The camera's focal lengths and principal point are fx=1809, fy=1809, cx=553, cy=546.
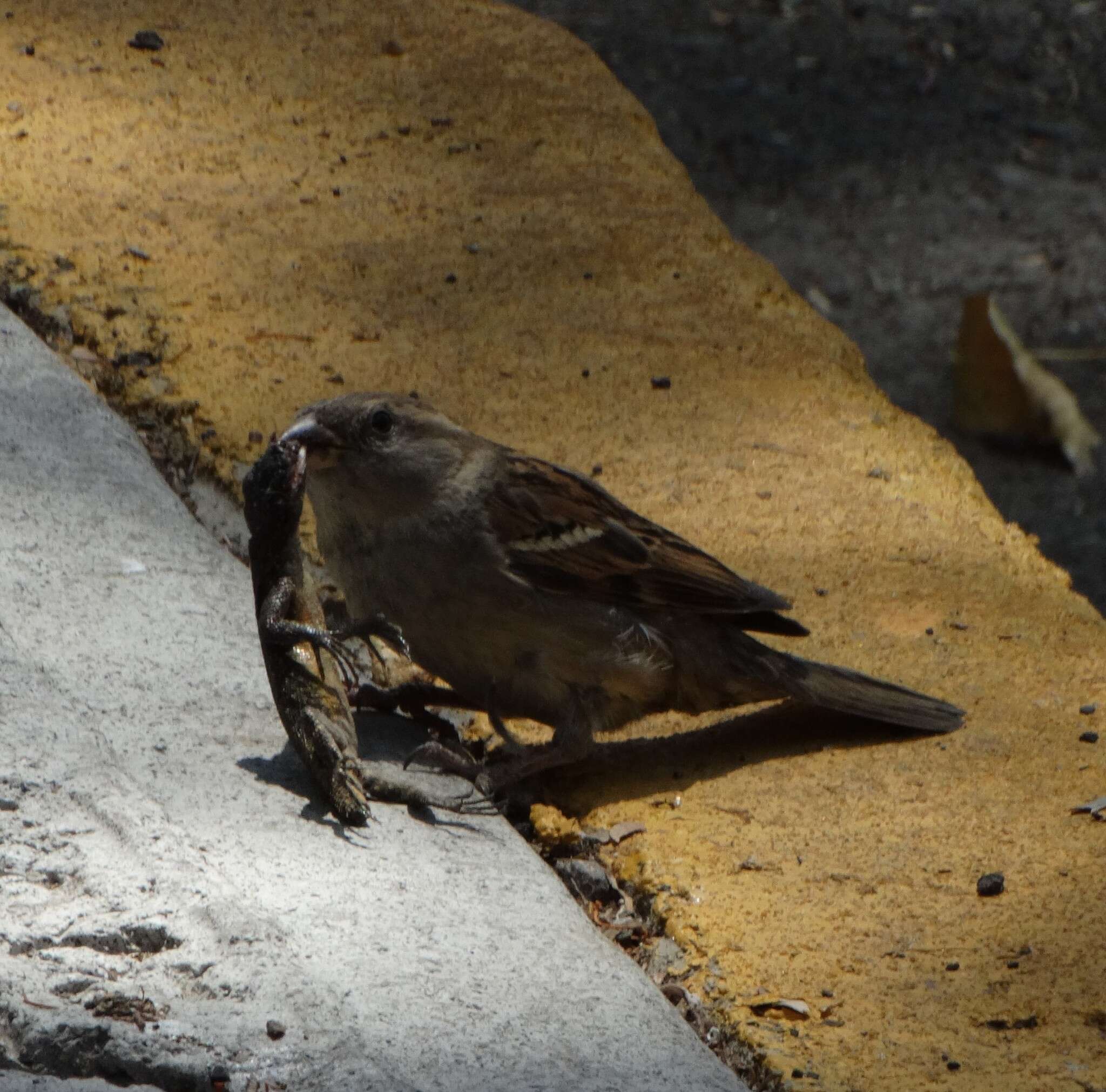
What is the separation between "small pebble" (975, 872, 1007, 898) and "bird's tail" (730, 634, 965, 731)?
554 millimetres

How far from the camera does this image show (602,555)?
3.71 metres

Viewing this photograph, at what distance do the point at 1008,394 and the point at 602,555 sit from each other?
460 centimetres

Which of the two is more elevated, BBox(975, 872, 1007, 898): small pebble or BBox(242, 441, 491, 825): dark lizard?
BBox(242, 441, 491, 825): dark lizard

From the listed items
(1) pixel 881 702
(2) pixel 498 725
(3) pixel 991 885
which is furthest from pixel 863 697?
(2) pixel 498 725

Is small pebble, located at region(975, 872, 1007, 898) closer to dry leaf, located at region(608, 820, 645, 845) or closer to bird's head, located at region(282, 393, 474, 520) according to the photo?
dry leaf, located at region(608, 820, 645, 845)

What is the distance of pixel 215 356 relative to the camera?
15.2 ft

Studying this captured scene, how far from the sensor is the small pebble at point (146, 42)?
5.98 metres

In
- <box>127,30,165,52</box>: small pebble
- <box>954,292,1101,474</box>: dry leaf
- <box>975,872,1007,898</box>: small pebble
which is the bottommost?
<box>954,292,1101,474</box>: dry leaf

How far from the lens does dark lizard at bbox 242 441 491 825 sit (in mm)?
3025

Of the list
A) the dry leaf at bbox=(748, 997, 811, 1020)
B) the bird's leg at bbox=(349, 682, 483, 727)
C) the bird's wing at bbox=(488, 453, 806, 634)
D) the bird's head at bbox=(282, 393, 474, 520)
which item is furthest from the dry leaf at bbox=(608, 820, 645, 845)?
the bird's head at bbox=(282, 393, 474, 520)

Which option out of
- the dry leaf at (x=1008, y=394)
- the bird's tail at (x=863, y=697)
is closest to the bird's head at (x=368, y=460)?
the bird's tail at (x=863, y=697)

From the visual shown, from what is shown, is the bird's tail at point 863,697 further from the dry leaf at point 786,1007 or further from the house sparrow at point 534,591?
the dry leaf at point 786,1007

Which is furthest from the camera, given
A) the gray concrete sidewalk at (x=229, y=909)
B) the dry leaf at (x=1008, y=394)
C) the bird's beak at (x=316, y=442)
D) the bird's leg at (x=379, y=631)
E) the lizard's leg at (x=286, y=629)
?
the dry leaf at (x=1008, y=394)

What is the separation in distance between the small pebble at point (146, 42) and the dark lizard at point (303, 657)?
3.07 m
